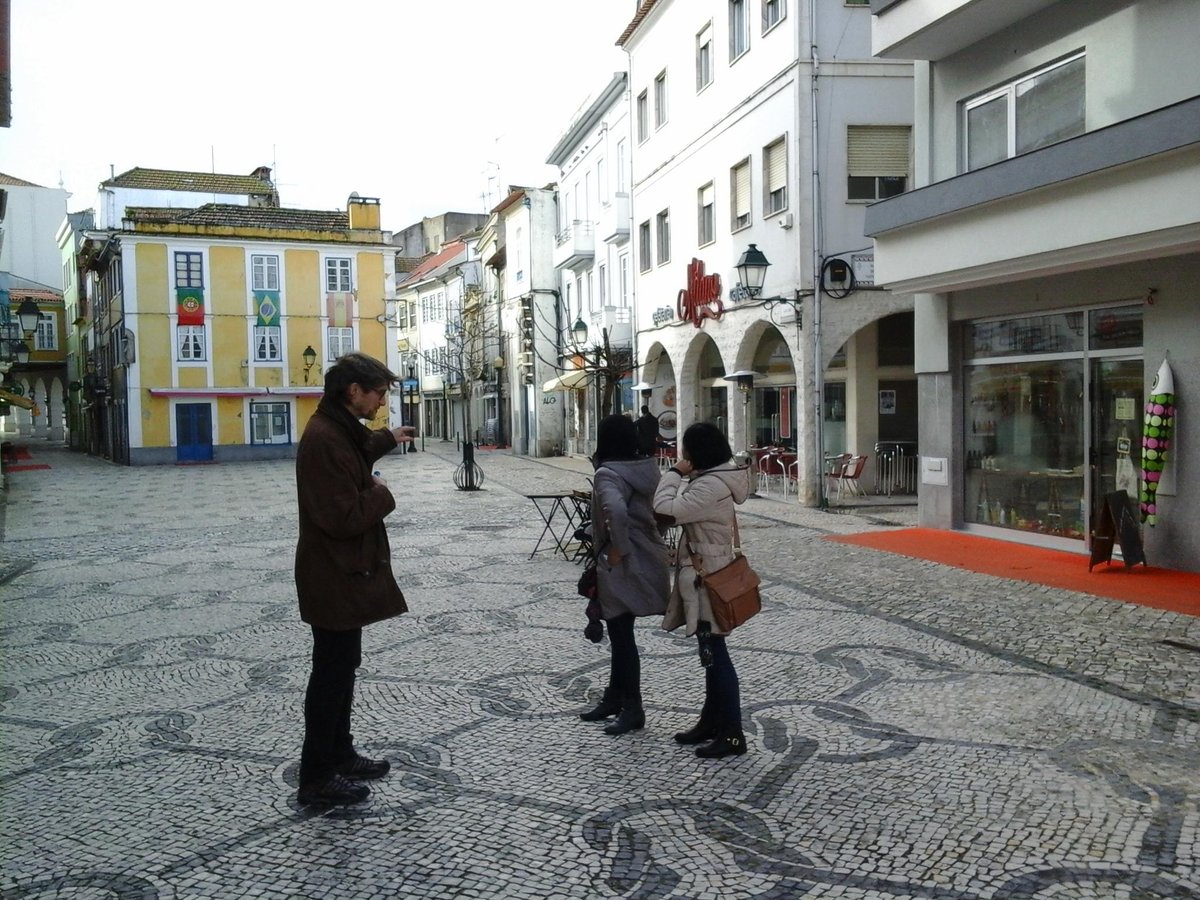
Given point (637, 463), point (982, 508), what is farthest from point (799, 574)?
point (637, 463)

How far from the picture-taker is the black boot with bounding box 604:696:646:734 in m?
5.60

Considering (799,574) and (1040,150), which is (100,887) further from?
(1040,150)

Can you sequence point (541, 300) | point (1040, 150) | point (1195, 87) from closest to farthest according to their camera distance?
point (1195, 87)
point (1040, 150)
point (541, 300)

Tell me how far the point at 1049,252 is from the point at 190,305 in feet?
125

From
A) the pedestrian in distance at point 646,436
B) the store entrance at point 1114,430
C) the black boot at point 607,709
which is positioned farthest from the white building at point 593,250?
the black boot at point 607,709

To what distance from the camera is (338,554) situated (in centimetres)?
455

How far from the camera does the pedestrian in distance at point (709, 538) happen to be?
5133mm

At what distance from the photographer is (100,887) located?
3.88 m

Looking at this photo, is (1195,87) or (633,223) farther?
(633,223)

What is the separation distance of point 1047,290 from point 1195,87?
115 inches

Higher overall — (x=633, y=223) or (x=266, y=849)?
(x=633, y=223)

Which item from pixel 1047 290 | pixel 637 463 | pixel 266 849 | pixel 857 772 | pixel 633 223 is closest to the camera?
pixel 266 849

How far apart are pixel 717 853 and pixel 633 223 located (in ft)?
80.7

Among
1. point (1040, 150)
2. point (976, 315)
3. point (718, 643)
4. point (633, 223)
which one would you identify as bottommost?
point (718, 643)
